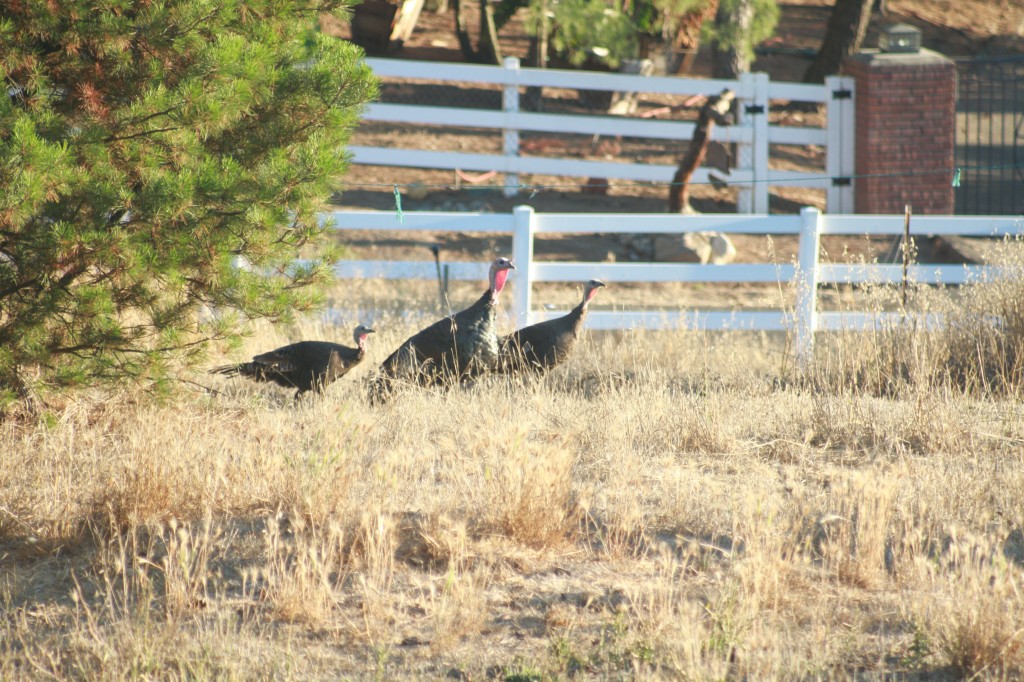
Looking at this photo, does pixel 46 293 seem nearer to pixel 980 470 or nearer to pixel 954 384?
pixel 980 470

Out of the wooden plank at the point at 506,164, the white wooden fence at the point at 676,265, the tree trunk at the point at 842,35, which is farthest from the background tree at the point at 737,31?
the white wooden fence at the point at 676,265

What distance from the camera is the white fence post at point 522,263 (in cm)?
879

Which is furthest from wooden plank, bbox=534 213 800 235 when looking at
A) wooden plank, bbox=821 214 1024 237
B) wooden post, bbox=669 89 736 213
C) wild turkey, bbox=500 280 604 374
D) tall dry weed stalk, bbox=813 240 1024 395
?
wooden post, bbox=669 89 736 213

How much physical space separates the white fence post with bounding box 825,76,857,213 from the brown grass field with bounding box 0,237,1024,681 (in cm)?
843

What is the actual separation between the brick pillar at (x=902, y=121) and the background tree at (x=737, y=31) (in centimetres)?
265

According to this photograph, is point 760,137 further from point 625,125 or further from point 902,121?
point 625,125

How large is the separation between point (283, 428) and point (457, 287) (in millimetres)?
6768

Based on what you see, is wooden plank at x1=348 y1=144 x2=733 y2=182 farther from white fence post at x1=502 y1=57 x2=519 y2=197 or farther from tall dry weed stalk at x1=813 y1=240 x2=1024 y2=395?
tall dry weed stalk at x1=813 y1=240 x2=1024 y2=395

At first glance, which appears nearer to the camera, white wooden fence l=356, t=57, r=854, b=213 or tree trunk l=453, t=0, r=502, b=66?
white wooden fence l=356, t=57, r=854, b=213

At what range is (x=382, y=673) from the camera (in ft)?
11.7

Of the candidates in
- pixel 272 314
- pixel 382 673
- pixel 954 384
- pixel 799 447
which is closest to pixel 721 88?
pixel 954 384

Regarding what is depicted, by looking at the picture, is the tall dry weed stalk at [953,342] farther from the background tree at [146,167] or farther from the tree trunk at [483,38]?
the tree trunk at [483,38]

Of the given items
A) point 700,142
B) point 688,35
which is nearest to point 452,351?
point 700,142

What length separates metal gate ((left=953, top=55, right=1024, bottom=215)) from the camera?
14816mm
